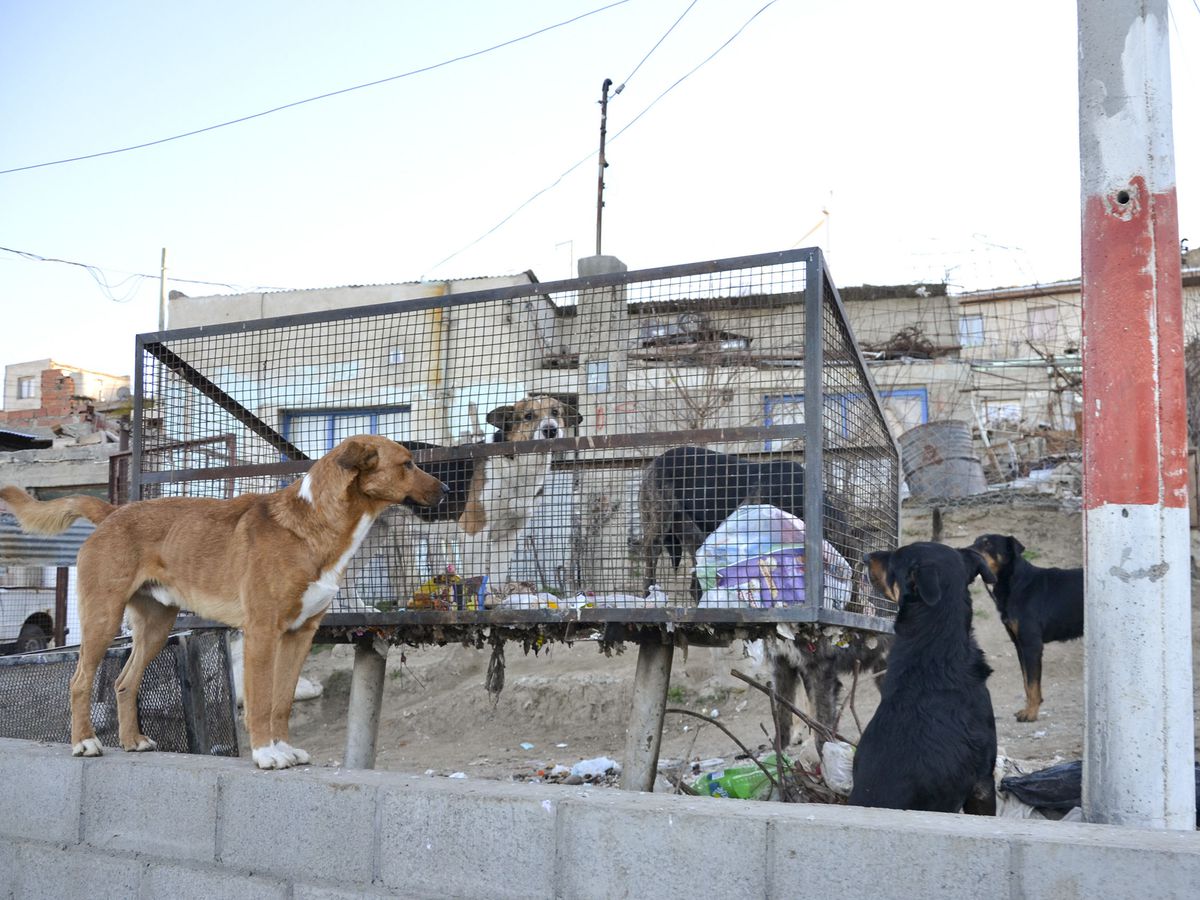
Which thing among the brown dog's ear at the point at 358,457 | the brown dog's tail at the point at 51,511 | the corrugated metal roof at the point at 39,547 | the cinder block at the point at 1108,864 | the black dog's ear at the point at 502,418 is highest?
the black dog's ear at the point at 502,418

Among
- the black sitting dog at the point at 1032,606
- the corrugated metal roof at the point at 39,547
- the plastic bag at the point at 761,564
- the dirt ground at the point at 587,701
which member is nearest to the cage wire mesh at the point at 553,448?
the plastic bag at the point at 761,564

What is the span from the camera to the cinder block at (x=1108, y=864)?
2.07 metres

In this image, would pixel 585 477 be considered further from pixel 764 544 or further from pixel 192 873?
pixel 192 873

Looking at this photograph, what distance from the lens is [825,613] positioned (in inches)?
143

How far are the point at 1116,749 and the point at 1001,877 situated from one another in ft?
2.19

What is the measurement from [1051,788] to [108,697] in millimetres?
4347

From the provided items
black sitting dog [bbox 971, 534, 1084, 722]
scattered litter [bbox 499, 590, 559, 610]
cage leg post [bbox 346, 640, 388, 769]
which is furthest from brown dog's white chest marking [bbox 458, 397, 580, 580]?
black sitting dog [bbox 971, 534, 1084, 722]

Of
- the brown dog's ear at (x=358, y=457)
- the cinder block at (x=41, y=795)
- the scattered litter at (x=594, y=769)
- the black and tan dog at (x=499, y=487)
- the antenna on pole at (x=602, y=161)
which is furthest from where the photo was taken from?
the antenna on pole at (x=602, y=161)

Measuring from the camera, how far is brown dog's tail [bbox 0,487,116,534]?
4188 millimetres

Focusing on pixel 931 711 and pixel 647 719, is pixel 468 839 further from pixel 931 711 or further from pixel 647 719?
pixel 647 719

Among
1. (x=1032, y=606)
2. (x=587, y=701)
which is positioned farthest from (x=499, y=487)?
(x=1032, y=606)

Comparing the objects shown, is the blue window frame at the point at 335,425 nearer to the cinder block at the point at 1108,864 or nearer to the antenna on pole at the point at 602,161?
the cinder block at the point at 1108,864

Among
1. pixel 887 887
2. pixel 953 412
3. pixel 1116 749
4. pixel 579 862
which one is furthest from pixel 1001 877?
pixel 953 412

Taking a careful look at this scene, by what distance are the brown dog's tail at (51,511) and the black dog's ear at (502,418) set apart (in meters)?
1.83
